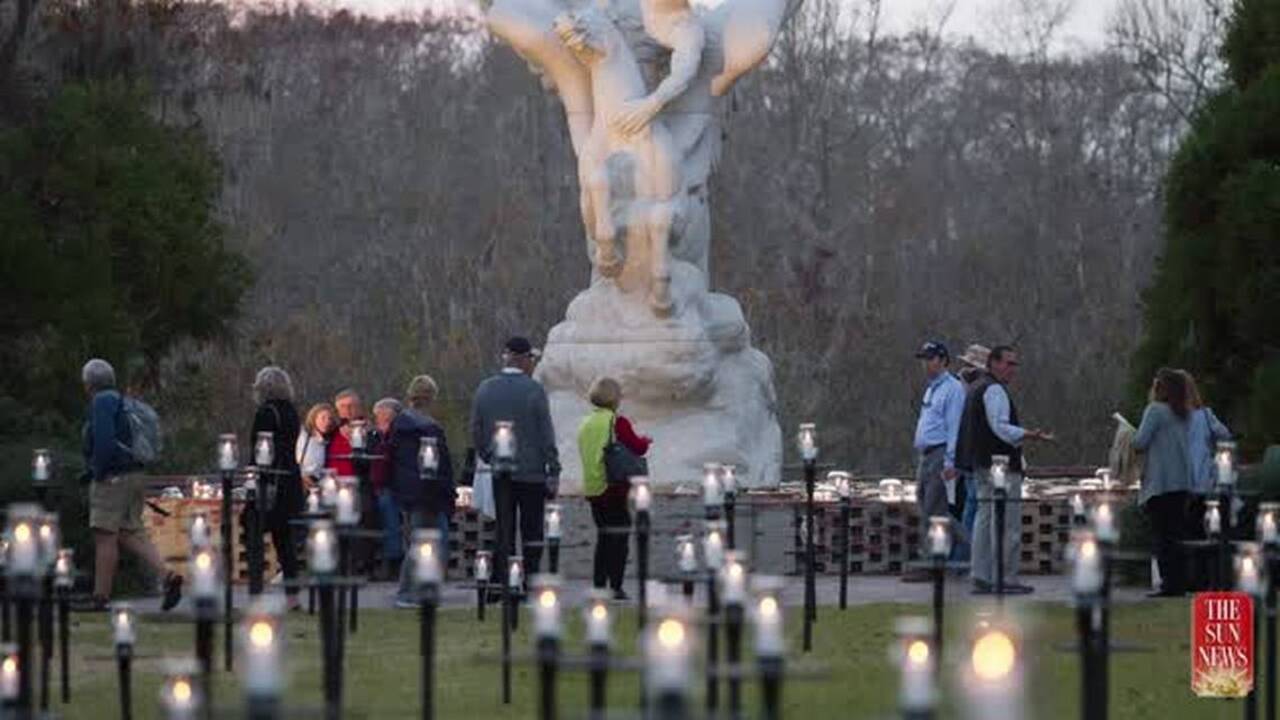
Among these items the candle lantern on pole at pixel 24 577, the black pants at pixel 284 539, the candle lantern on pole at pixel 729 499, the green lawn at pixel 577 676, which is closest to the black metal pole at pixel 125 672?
the green lawn at pixel 577 676

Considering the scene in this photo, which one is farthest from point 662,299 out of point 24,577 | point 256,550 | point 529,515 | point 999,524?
point 24,577

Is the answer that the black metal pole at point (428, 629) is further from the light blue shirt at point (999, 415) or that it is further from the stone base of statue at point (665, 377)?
the stone base of statue at point (665, 377)

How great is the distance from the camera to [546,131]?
79.2 meters

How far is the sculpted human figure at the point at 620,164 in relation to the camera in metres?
33.7

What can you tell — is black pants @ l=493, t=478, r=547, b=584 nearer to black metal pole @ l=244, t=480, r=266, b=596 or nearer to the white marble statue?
black metal pole @ l=244, t=480, r=266, b=596

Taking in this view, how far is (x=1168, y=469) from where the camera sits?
28.1 metres

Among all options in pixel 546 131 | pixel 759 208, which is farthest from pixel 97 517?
pixel 546 131

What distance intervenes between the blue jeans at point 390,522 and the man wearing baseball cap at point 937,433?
3.67 metres

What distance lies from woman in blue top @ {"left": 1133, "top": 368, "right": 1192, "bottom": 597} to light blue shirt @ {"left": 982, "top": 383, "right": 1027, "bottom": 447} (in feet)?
2.89

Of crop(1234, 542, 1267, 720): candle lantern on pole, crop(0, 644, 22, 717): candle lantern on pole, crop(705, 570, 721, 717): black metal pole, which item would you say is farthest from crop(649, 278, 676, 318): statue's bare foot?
crop(0, 644, 22, 717): candle lantern on pole

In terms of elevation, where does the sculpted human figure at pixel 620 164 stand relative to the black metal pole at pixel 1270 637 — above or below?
above

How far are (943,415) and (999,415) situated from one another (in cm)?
215

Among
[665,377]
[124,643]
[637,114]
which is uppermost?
[637,114]

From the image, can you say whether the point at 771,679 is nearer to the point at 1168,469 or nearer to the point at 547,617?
the point at 547,617
